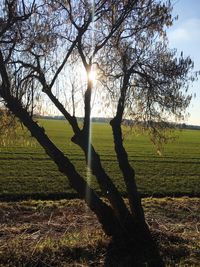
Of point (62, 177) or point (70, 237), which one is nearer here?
point (70, 237)

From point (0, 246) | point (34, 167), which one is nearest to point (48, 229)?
point (0, 246)

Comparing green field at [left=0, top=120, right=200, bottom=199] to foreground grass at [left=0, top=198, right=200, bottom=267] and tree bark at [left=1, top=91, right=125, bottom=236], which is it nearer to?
tree bark at [left=1, top=91, right=125, bottom=236]

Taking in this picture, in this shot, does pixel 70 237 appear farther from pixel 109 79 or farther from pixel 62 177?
pixel 62 177

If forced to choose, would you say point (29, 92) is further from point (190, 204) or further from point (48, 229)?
point (190, 204)

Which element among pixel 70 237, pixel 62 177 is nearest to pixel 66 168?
pixel 70 237

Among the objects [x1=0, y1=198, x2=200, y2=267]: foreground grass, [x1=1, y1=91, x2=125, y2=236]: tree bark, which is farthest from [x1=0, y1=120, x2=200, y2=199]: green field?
[x1=0, y1=198, x2=200, y2=267]: foreground grass

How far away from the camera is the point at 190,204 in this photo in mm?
20906

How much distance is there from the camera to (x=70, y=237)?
12281 millimetres

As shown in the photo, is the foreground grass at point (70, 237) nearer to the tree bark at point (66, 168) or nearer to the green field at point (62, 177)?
the tree bark at point (66, 168)

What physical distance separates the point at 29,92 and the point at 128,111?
289 centimetres

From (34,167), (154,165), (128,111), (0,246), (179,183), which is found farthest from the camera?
(154,165)

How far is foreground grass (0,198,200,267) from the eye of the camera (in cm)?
1011

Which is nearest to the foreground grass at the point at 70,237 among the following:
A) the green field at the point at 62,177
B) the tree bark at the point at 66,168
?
the tree bark at the point at 66,168

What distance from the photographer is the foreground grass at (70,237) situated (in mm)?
10109
